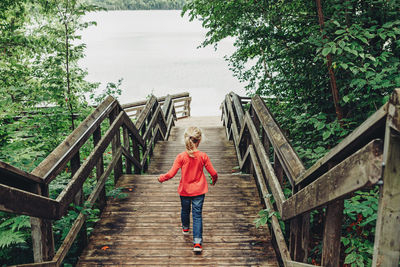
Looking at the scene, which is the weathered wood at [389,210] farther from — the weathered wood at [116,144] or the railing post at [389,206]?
the weathered wood at [116,144]

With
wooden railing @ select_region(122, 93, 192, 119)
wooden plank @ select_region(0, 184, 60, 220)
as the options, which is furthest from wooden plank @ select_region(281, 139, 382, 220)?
wooden railing @ select_region(122, 93, 192, 119)

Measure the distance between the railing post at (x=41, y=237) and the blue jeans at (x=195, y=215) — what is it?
1266 mm

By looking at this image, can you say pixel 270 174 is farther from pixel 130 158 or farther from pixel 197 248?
pixel 130 158

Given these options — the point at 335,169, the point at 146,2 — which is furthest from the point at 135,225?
the point at 146,2

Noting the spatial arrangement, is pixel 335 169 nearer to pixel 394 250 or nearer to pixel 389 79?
pixel 394 250

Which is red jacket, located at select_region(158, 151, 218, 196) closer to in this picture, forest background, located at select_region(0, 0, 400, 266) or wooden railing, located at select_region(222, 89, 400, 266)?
wooden railing, located at select_region(222, 89, 400, 266)

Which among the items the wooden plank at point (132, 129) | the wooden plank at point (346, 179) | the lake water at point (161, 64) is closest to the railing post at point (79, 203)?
the wooden plank at point (132, 129)

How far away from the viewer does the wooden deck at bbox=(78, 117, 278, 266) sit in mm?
2893

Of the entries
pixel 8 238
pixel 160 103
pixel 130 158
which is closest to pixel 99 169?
pixel 130 158

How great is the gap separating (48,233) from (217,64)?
133 ft

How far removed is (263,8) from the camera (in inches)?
208

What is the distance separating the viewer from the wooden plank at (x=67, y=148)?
2313 mm

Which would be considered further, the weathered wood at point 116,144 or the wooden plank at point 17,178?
the weathered wood at point 116,144

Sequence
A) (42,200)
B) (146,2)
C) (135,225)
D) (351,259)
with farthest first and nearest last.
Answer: (146,2) → (135,225) → (351,259) → (42,200)
